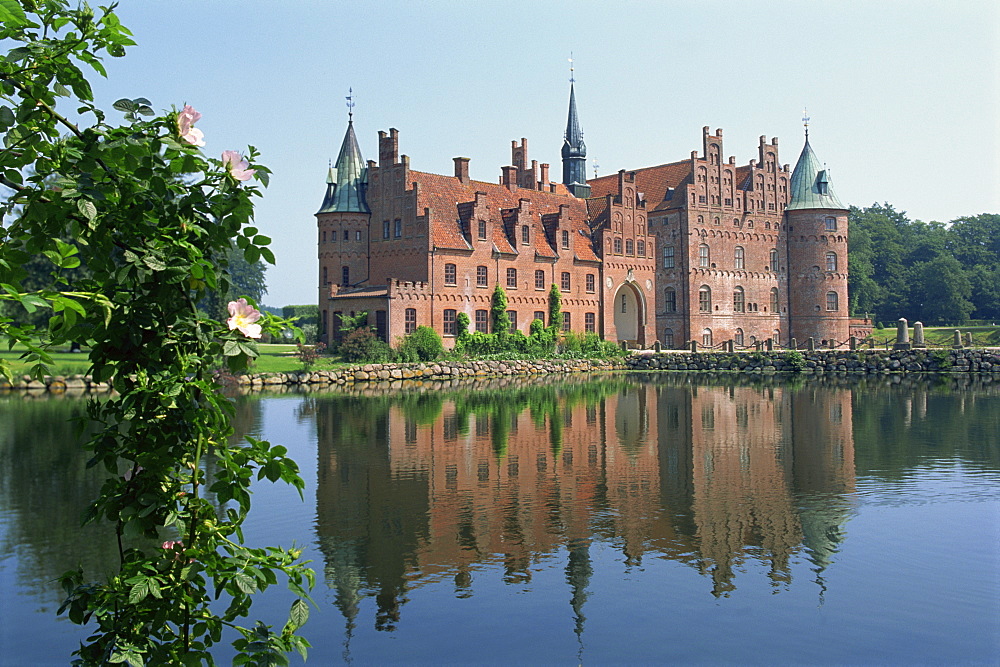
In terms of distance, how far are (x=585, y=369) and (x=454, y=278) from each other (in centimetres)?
989

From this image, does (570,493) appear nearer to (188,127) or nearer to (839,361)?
(188,127)

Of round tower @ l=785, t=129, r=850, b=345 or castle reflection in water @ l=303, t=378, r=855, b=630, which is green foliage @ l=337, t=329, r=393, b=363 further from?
round tower @ l=785, t=129, r=850, b=345

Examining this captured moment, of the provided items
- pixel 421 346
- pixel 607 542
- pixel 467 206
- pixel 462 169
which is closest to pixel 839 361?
pixel 467 206

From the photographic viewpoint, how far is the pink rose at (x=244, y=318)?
144 inches

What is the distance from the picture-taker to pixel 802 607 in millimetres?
8711

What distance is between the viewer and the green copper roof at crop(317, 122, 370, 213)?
5344 cm

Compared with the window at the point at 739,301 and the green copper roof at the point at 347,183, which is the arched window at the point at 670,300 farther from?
the green copper roof at the point at 347,183

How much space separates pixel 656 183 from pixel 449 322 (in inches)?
943

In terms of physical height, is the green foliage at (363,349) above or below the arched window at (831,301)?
below

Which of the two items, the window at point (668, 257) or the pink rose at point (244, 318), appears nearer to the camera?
the pink rose at point (244, 318)

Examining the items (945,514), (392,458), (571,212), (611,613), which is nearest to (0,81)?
(611,613)

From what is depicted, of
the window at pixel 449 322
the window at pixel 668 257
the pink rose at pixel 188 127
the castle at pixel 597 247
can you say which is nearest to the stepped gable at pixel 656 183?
the castle at pixel 597 247

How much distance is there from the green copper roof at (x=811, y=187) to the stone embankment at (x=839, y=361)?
2021 centimetres

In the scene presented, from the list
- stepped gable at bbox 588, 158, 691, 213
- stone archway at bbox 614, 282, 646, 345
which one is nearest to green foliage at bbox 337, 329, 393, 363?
stone archway at bbox 614, 282, 646, 345
